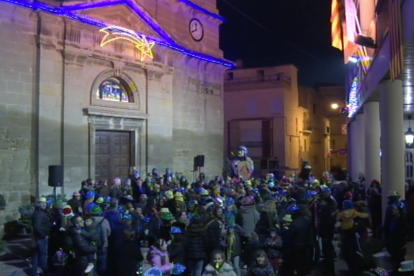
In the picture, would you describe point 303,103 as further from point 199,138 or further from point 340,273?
point 340,273

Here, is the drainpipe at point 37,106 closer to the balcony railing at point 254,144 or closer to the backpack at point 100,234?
the backpack at point 100,234

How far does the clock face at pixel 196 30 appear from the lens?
22.9 meters

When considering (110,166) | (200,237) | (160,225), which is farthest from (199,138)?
(200,237)

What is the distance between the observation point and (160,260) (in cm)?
764

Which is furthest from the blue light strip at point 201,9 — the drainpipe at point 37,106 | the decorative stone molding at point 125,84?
the drainpipe at point 37,106

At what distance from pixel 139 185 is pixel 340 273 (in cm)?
730

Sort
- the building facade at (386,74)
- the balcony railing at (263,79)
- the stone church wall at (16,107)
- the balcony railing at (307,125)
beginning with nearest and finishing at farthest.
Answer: the building facade at (386,74) → the stone church wall at (16,107) → the balcony railing at (263,79) → the balcony railing at (307,125)

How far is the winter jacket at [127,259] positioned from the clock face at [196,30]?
16904mm

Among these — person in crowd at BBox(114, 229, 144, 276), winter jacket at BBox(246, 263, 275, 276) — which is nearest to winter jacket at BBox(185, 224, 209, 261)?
person in crowd at BBox(114, 229, 144, 276)

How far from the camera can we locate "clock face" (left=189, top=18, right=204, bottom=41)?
22.9 m

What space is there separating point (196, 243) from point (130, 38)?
1215cm

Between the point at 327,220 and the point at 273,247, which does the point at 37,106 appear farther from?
the point at 327,220

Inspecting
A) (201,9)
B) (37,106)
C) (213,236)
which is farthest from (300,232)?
(201,9)

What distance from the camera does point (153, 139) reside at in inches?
767
